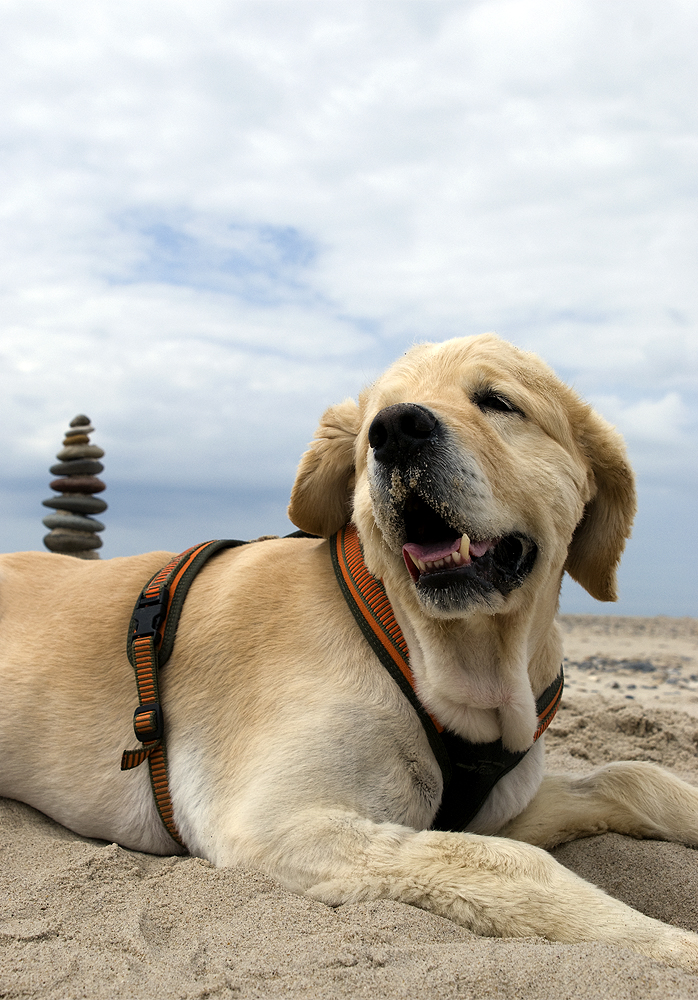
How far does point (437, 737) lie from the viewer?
2984 mm

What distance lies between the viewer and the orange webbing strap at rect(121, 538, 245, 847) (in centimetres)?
333

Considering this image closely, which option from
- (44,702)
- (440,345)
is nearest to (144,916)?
(44,702)

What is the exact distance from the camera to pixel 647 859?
3.32 metres

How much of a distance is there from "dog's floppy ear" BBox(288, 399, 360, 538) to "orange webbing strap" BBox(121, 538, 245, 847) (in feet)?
2.26

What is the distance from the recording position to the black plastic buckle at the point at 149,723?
10.9ft

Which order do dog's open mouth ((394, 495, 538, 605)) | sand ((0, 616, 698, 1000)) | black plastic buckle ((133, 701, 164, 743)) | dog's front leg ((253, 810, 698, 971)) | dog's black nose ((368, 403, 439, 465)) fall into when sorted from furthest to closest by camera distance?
black plastic buckle ((133, 701, 164, 743)) → dog's open mouth ((394, 495, 538, 605)) → dog's black nose ((368, 403, 439, 465)) → dog's front leg ((253, 810, 698, 971)) → sand ((0, 616, 698, 1000))

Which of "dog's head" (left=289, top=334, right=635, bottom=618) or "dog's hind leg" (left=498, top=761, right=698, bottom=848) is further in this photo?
"dog's hind leg" (left=498, top=761, right=698, bottom=848)

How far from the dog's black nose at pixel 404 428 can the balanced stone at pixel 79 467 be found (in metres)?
8.87

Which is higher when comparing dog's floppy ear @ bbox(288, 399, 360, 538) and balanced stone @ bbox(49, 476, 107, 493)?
dog's floppy ear @ bbox(288, 399, 360, 538)

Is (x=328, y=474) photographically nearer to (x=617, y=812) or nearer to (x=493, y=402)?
(x=493, y=402)

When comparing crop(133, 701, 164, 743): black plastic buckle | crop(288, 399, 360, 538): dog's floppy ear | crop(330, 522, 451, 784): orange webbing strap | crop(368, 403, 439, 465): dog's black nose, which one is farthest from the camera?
crop(288, 399, 360, 538): dog's floppy ear

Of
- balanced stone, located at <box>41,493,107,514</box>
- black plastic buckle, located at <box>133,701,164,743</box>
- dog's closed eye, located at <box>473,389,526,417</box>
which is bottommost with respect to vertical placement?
black plastic buckle, located at <box>133,701,164,743</box>

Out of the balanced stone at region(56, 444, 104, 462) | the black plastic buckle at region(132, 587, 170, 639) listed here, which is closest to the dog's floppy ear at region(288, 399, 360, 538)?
the black plastic buckle at region(132, 587, 170, 639)

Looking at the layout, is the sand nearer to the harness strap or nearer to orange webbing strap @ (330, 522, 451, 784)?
the harness strap
